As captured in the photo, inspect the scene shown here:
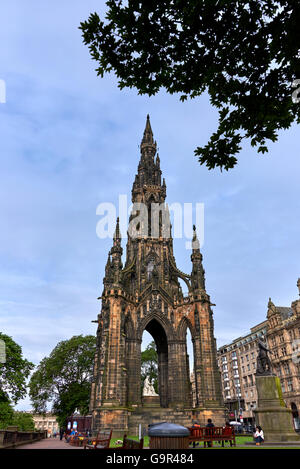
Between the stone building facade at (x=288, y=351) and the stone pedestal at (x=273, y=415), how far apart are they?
33.6m

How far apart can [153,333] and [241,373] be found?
3992cm

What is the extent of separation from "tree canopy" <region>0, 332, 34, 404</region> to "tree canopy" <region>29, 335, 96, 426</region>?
916 cm

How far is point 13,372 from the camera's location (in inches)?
1238

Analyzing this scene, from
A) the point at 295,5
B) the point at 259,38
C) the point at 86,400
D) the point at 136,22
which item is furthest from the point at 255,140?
the point at 86,400

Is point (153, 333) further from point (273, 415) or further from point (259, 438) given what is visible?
point (259, 438)

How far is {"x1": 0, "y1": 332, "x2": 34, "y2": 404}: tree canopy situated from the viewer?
102 ft

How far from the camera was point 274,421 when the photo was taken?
46.4 ft

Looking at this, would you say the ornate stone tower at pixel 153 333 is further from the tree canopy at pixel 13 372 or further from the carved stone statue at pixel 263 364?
the carved stone statue at pixel 263 364

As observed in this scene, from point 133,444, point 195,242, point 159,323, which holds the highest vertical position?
point 195,242

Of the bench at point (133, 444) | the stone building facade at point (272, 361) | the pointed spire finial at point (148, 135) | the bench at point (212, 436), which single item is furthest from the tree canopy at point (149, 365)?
the bench at point (133, 444)

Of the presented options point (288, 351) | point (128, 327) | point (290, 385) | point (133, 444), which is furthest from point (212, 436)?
point (290, 385)

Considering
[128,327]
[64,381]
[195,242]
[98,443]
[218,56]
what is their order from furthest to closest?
[64,381] → [195,242] → [128,327] → [98,443] → [218,56]

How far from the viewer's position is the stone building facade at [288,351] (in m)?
44.9

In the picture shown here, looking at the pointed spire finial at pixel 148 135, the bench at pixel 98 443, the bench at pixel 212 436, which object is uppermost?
the pointed spire finial at pixel 148 135
